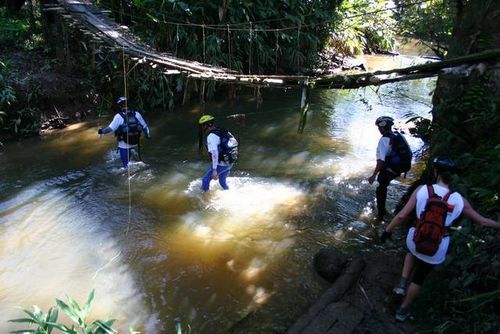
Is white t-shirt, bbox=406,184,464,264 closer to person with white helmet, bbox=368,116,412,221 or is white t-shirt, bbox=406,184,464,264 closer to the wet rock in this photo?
the wet rock

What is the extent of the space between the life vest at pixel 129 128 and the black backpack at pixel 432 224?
5.39 metres

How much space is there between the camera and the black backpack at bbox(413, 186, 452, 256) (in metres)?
3.63

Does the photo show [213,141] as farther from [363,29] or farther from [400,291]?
[363,29]

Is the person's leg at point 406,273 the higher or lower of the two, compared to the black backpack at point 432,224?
lower

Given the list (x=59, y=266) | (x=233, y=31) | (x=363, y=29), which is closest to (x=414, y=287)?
(x=59, y=266)

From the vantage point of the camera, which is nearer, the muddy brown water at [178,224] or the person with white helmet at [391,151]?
the muddy brown water at [178,224]

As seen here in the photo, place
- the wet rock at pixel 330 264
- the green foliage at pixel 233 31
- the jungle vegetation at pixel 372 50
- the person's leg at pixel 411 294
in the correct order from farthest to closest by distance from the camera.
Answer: the green foliage at pixel 233 31 < the wet rock at pixel 330 264 < the person's leg at pixel 411 294 < the jungle vegetation at pixel 372 50

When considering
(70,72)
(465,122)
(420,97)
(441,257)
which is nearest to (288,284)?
(441,257)

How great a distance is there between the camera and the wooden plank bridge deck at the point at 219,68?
4547 millimetres

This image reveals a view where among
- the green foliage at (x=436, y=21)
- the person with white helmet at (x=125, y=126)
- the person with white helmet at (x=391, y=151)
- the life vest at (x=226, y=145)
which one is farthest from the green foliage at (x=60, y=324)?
the green foliage at (x=436, y=21)

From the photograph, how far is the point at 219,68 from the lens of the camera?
7.84 metres

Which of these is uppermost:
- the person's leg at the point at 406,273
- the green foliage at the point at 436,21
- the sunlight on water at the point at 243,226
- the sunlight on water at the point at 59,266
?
the green foliage at the point at 436,21

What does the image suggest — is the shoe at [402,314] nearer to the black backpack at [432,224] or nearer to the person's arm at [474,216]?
the black backpack at [432,224]

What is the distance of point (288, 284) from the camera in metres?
5.15
